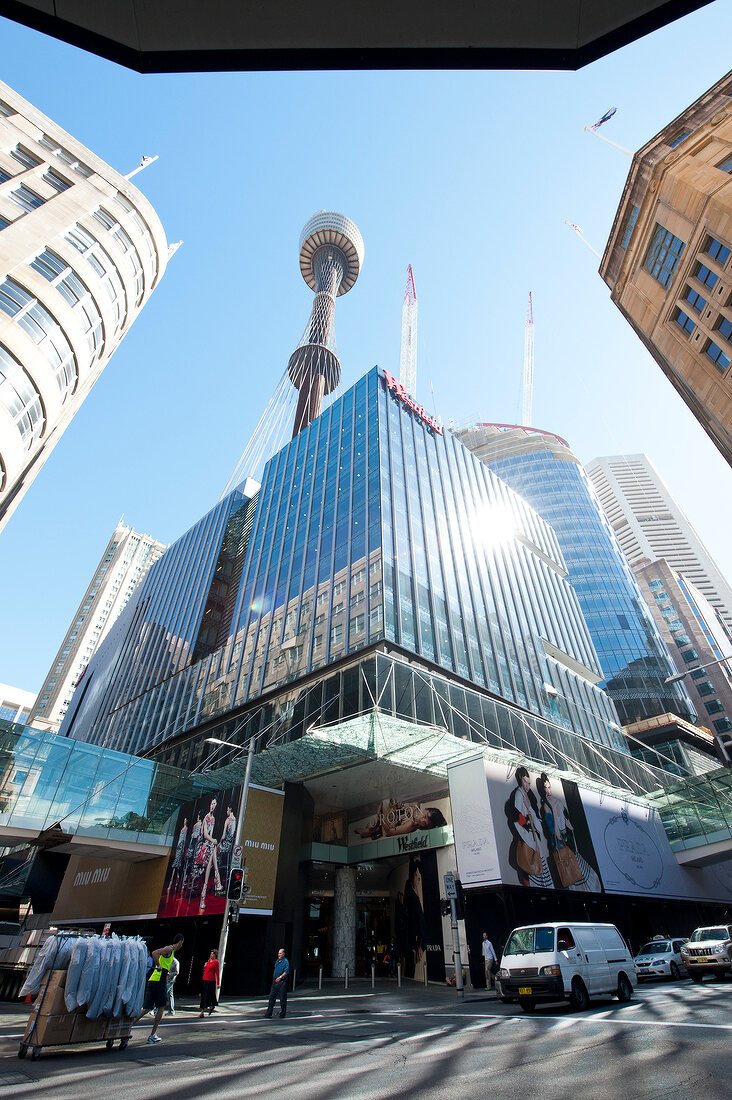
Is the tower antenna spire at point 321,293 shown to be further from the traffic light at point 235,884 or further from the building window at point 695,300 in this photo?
the traffic light at point 235,884

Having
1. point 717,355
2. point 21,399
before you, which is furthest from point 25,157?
point 717,355

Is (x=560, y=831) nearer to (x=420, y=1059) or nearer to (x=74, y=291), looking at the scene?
(x=420, y=1059)

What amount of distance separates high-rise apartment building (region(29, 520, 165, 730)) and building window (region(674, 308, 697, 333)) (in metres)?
126

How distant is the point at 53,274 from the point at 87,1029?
3541 centimetres

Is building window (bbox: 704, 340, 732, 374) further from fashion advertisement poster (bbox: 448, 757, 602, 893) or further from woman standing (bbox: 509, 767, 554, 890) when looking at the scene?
woman standing (bbox: 509, 767, 554, 890)

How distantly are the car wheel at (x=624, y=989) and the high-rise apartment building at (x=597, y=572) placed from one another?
68.9 meters

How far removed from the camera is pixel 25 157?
3416 centimetres

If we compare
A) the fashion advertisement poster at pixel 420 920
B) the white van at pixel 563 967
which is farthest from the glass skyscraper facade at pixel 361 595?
the white van at pixel 563 967

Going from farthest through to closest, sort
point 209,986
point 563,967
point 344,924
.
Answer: point 344,924 → point 209,986 → point 563,967

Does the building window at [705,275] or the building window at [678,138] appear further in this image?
the building window at [678,138]

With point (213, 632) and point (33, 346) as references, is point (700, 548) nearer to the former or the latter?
point (213, 632)

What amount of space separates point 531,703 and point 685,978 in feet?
76.8

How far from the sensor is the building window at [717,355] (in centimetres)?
3622

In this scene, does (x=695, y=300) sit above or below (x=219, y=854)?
above
